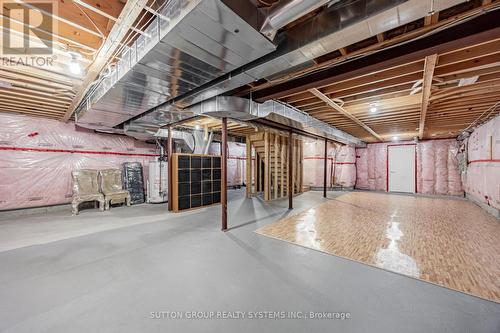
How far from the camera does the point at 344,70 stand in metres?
2.23

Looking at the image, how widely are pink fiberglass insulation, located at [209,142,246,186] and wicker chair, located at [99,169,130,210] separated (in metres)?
Result: 3.80

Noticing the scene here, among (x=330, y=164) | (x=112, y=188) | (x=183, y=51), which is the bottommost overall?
(x=112, y=188)

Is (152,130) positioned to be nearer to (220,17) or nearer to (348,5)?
(220,17)

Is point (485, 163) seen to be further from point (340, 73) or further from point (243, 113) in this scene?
point (243, 113)

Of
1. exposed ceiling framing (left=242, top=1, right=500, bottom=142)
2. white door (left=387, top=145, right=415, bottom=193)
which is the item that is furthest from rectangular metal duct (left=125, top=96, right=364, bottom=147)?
white door (left=387, top=145, right=415, bottom=193)

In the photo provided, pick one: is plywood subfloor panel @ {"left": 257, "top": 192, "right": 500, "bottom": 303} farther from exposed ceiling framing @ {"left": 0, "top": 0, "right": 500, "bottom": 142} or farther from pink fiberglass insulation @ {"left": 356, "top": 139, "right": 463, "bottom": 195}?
pink fiberglass insulation @ {"left": 356, "top": 139, "right": 463, "bottom": 195}

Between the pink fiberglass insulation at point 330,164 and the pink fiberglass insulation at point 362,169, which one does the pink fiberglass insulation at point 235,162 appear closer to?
the pink fiberglass insulation at point 330,164

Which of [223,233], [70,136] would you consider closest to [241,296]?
[223,233]

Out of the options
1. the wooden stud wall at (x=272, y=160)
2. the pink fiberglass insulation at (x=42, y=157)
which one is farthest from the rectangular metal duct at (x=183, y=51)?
the wooden stud wall at (x=272, y=160)

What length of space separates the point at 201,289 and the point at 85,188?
493 centimetres

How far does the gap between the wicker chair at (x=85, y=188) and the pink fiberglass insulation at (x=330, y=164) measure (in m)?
7.35

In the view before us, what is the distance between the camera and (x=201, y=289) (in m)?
1.84

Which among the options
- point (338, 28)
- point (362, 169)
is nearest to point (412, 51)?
point (338, 28)

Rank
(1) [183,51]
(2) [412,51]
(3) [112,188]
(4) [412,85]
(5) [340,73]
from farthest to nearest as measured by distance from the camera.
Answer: (3) [112,188]
(4) [412,85]
(5) [340,73]
(2) [412,51]
(1) [183,51]
